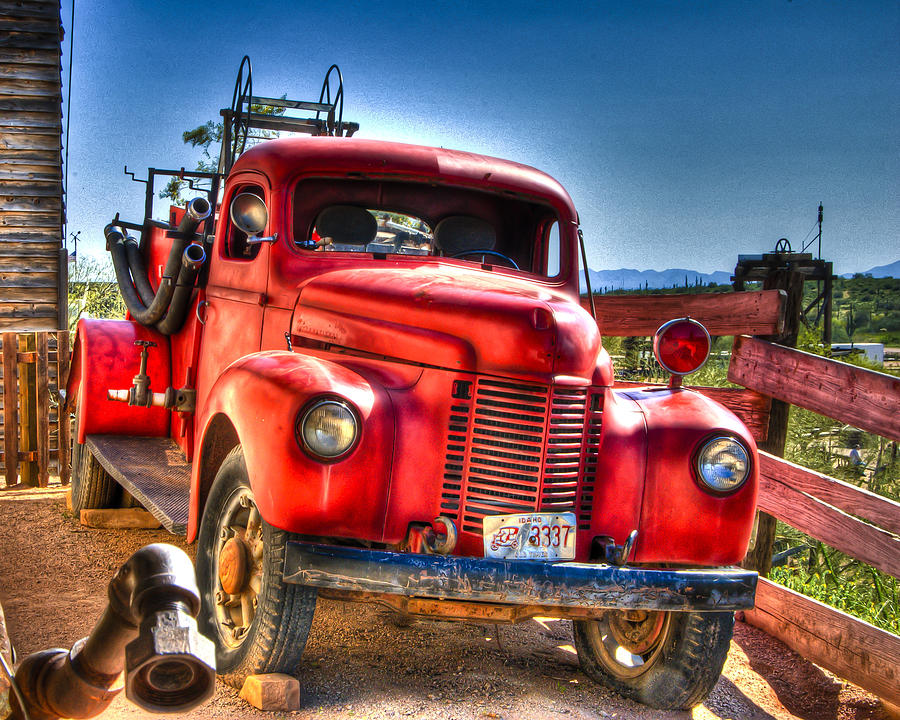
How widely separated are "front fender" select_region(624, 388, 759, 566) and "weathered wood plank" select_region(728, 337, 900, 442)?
86 centimetres

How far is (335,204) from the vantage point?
→ 14.1 ft

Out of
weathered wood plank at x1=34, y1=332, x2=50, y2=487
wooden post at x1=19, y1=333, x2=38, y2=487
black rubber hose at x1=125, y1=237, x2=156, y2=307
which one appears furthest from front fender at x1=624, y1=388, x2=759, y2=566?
wooden post at x1=19, y1=333, x2=38, y2=487

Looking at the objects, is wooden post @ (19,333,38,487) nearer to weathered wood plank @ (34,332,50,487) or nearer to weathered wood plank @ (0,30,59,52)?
weathered wood plank @ (34,332,50,487)

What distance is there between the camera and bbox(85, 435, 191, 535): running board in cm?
409

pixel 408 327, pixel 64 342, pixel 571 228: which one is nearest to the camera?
pixel 408 327

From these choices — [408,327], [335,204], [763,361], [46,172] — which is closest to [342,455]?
[408,327]

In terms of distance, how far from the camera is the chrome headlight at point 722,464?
3.35 metres

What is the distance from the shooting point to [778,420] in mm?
4812

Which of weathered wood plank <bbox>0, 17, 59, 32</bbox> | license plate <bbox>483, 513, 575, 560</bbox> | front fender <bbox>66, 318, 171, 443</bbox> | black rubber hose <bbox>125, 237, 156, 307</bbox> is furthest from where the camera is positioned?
weathered wood plank <bbox>0, 17, 59, 32</bbox>

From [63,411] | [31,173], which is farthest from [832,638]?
[31,173]

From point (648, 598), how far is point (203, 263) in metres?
3.08

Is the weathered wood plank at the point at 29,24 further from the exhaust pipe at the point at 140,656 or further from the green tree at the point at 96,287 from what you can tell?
the exhaust pipe at the point at 140,656

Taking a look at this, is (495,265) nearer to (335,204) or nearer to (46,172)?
(335,204)

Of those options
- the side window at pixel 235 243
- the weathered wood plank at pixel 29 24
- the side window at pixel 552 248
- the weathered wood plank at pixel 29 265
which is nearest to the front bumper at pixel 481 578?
the side window at pixel 552 248
